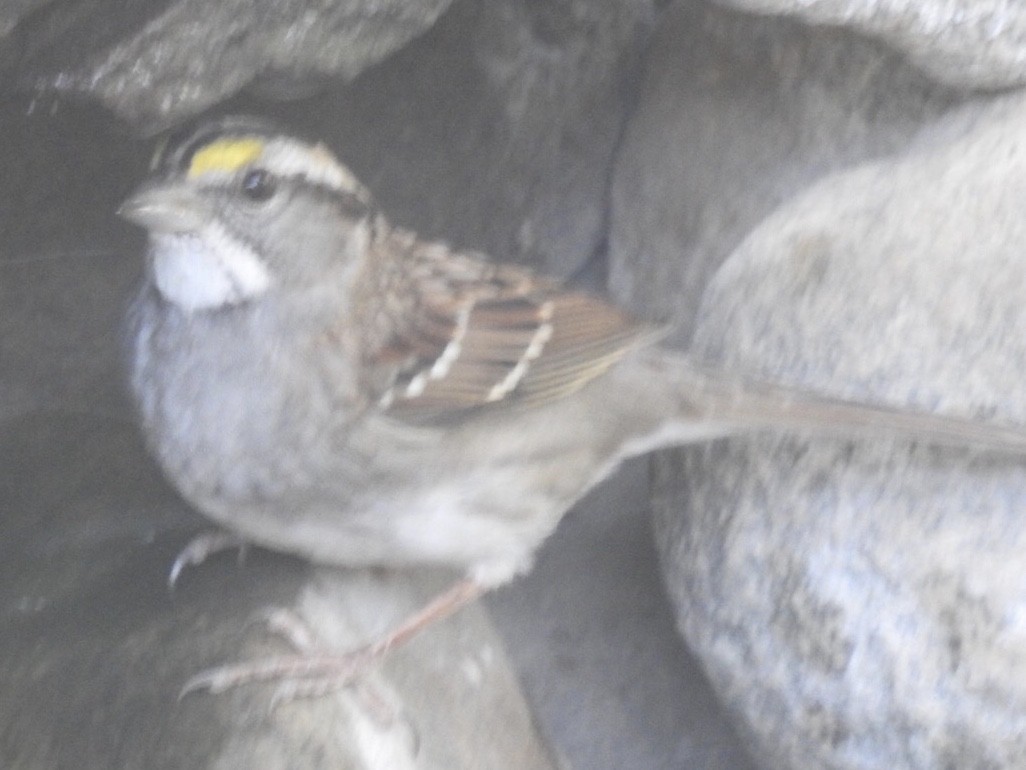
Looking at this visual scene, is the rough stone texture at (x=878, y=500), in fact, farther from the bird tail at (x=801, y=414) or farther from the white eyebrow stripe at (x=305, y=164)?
the white eyebrow stripe at (x=305, y=164)

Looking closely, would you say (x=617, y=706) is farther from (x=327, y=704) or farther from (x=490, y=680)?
(x=327, y=704)

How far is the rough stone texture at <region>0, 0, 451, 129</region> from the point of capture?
6.52 ft

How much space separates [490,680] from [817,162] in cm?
107

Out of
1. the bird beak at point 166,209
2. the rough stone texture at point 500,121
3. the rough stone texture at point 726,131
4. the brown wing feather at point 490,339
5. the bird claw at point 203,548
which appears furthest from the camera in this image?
the rough stone texture at point 500,121

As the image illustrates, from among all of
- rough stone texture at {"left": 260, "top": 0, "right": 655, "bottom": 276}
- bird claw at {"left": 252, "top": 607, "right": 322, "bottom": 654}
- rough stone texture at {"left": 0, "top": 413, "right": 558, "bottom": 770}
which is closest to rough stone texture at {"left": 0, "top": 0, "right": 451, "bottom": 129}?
rough stone texture at {"left": 260, "top": 0, "right": 655, "bottom": 276}

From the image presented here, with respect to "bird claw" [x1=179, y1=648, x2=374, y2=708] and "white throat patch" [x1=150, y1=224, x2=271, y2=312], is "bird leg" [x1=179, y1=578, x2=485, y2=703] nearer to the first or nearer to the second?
"bird claw" [x1=179, y1=648, x2=374, y2=708]

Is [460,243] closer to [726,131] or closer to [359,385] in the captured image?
[726,131]

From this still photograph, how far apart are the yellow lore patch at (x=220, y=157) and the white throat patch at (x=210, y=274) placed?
0.32ft

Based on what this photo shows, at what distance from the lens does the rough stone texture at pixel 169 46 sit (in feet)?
6.52

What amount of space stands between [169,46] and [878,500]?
1164mm

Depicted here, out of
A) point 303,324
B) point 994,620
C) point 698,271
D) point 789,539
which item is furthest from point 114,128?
point 994,620

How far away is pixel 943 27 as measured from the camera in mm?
2072

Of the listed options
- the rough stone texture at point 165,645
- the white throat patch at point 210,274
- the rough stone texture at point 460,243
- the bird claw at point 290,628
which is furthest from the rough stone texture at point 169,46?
the bird claw at point 290,628

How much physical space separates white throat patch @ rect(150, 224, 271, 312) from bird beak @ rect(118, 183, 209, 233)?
63 millimetres
